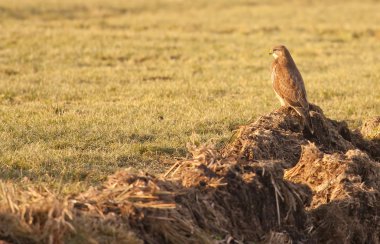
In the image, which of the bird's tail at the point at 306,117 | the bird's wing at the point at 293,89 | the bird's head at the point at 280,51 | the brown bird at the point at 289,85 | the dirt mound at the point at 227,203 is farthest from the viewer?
the bird's head at the point at 280,51

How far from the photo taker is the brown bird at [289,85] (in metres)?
10.6

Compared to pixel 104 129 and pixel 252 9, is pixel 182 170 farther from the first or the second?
pixel 252 9

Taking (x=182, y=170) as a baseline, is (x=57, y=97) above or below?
below

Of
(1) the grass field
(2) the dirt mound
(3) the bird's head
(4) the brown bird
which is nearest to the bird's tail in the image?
(4) the brown bird

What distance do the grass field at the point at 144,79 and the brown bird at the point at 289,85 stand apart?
3.76ft

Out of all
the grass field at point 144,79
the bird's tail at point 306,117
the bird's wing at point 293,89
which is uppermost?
the bird's wing at point 293,89

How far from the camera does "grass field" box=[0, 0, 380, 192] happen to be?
10.5 metres

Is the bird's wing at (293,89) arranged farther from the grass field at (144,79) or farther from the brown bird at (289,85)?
the grass field at (144,79)

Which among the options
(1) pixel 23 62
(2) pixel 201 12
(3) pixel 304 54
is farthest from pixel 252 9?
(1) pixel 23 62

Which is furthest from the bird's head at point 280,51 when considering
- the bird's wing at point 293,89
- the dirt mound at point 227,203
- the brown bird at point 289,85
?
the dirt mound at point 227,203

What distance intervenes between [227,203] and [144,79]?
36.2 feet

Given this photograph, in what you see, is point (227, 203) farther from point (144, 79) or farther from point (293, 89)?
point (144, 79)

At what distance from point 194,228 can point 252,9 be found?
105ft

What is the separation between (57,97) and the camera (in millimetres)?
15281
